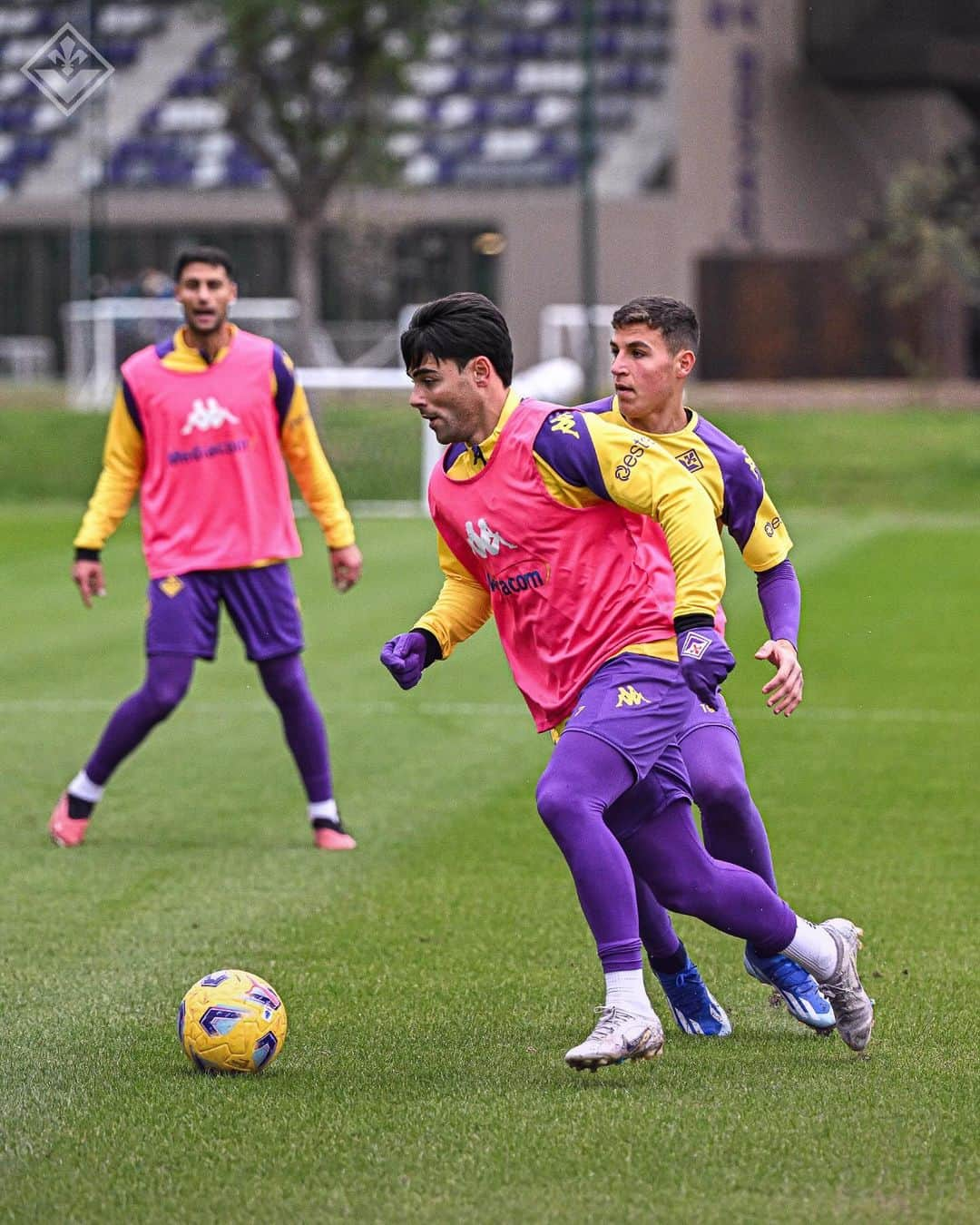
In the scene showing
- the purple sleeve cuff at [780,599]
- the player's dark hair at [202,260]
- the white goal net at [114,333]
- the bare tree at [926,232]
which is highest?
the player's dark hair at [202,260]

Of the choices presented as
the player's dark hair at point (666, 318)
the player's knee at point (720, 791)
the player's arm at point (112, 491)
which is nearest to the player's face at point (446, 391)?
the player's dark hair at point (666, 318)

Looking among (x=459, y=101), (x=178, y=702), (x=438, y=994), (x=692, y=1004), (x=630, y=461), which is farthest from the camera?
(x=459, y=101)

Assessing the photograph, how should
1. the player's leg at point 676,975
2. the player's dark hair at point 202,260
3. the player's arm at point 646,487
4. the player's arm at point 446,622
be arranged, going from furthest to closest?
the player's dark hair at point 202,260 < the player's leg at point 676,975 < the player's arm at point 446,622 < the player's arm at point 646,487

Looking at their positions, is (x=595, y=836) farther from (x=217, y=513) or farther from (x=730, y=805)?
(x=217, y=513)

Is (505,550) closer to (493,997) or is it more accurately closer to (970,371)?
(493,997)

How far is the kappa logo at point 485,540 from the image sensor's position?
5086mm

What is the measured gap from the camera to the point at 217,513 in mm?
8062

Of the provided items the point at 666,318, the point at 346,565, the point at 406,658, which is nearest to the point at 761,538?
the point at 666,318

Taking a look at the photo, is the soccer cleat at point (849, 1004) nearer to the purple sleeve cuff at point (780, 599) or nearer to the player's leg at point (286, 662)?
the purple sleeve cuff at point (780, 599)

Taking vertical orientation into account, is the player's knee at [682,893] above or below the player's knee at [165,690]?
above

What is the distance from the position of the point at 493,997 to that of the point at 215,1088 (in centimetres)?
111

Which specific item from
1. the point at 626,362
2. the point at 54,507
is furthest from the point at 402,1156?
the point at 54,507

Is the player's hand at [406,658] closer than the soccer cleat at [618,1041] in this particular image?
No

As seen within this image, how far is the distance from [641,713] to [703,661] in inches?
13.8
